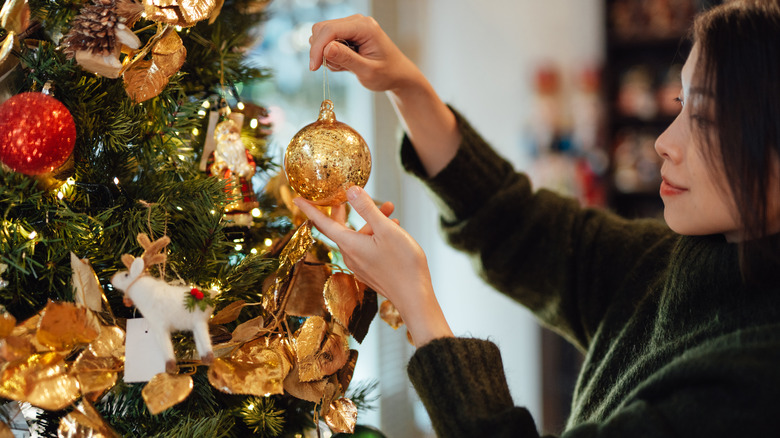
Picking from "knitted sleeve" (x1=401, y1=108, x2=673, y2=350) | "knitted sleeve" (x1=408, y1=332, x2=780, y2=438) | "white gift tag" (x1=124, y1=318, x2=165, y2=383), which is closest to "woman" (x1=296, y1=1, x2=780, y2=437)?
"knitted sleeve" (x1=408, y1=332, x2=780, y2=438)

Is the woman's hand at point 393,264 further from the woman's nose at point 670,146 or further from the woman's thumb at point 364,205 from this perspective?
the woman's nose at point 670,146

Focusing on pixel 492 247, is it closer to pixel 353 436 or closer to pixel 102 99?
pixel 353 436

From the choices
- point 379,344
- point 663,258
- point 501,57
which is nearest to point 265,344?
point 663,258

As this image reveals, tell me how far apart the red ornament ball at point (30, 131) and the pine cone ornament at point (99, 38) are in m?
0.05

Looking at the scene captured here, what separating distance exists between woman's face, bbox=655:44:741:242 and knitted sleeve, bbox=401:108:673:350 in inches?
10.1

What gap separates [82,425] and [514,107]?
2.20 meters

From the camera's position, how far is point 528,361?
2424 millimetres

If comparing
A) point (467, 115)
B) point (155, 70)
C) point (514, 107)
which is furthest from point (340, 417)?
point (514, 107)

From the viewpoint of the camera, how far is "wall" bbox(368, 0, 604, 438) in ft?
6.62

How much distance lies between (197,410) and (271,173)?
13.8 inches

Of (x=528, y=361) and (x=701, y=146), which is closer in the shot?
(x=701, y=146)

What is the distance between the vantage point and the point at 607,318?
859 millimetres

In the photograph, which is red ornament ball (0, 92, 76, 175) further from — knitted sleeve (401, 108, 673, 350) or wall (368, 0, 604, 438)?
wall (368, 0, 604, 438)

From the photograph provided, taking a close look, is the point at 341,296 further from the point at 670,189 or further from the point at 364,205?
the point at 670,189
